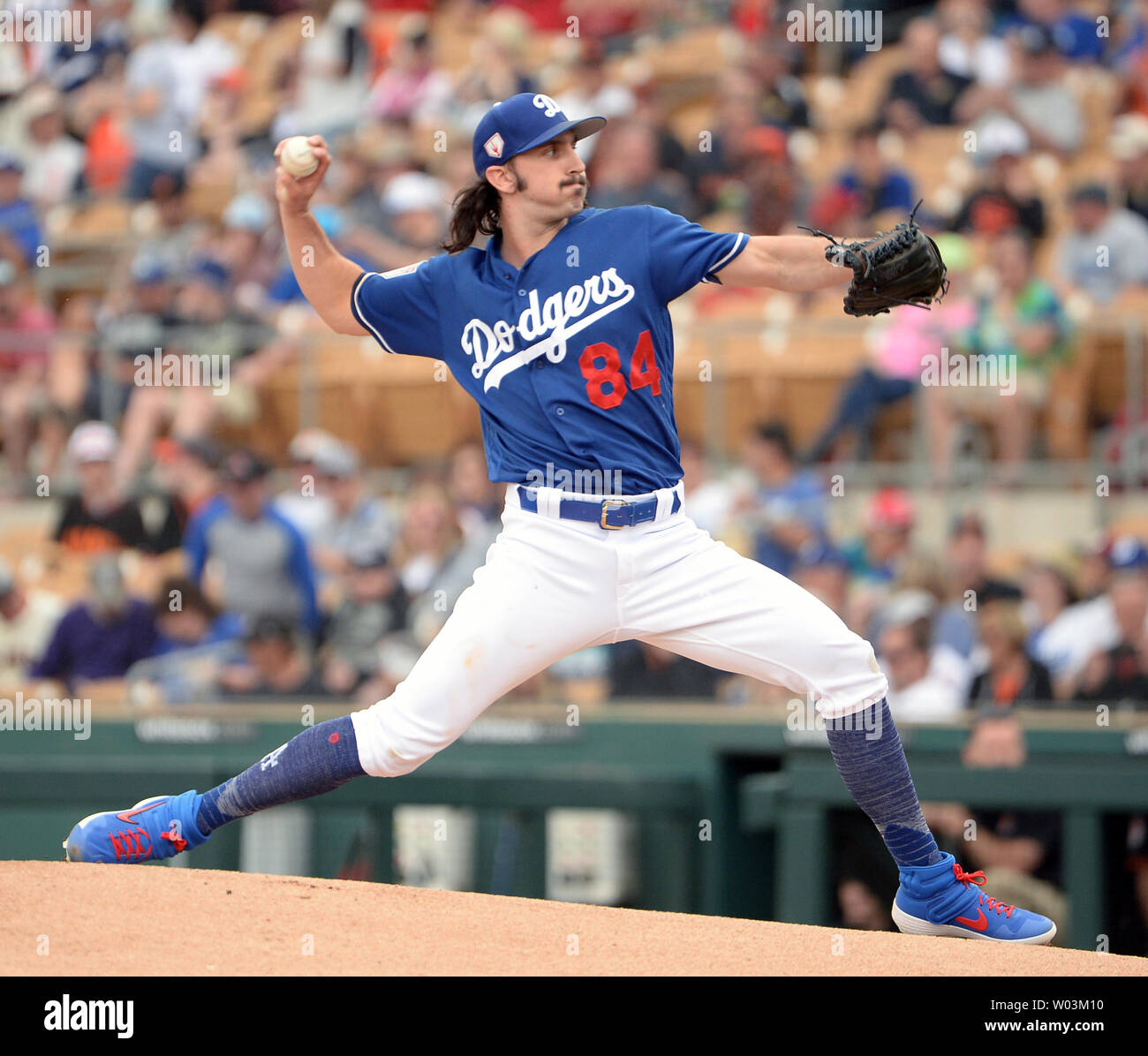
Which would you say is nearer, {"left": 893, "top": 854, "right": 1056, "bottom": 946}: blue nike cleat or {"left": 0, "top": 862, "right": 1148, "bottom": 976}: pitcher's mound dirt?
{"left": 0, "top": 862, "right": 1148, "bottom": 976}: pitcher's mound dirt

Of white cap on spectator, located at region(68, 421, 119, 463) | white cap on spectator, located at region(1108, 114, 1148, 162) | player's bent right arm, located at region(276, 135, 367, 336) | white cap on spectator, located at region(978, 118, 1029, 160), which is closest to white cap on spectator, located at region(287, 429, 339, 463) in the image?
white cap on spectator, located at region(68, 421, 119, 463)

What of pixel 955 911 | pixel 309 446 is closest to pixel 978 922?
pixel 955 911

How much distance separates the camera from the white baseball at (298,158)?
3875mm

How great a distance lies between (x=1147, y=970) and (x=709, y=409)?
15.1 ft

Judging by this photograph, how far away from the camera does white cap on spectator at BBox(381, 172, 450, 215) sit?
960cm

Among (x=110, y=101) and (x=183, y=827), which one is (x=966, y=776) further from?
(x=110, y=101)

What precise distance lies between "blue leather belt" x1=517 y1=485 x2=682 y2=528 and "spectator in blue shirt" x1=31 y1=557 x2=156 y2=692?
4.37 metres

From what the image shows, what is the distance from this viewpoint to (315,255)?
13.3 ft

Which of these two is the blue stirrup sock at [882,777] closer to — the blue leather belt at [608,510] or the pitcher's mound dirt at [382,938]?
the pitcher's mound dirt at [382,938]

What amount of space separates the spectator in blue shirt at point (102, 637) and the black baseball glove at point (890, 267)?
4843mm

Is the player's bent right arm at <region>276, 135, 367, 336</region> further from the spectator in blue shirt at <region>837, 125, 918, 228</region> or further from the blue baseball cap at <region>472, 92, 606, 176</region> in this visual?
the spectator in blue shirt at <region>837, 125, 918, 228</region>

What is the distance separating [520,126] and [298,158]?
1.67 feet

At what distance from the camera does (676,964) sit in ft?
11.9

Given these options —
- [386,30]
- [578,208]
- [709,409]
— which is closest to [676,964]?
[578,208]
